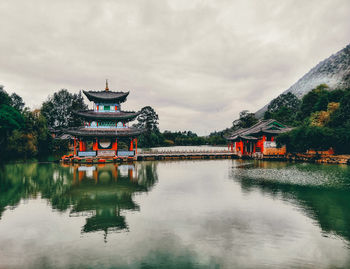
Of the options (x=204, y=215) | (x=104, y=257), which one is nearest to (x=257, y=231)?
(x=204, y=215)

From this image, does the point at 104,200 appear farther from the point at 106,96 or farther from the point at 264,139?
the point at 264,139

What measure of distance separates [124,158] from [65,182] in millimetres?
13463

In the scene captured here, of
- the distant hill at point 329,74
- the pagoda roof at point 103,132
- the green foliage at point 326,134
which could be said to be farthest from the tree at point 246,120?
the distant hill at point 329,74

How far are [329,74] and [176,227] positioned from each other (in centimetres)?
18283

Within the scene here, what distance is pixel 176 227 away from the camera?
7.71m

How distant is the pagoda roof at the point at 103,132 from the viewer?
91.4 feet

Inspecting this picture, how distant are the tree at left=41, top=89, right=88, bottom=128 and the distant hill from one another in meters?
131

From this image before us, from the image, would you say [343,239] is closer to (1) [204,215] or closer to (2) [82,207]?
(1) [204,215]

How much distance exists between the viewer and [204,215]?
8.86 meters

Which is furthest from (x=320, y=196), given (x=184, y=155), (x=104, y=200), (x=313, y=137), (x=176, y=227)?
(x=184, y=155)

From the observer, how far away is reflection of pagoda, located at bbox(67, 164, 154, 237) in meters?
8.11

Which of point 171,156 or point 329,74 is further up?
point 329,74

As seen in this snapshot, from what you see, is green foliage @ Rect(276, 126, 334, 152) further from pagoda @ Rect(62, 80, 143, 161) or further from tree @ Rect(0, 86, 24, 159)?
tree @ Rect(0, 86, 24, 159)

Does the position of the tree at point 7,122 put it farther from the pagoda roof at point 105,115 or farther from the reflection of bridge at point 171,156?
the reflection of bridge at point 171,156
